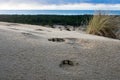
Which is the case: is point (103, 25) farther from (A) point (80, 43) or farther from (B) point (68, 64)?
(B) point (68, 64)

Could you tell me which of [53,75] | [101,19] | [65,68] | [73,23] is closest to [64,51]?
[65,68]

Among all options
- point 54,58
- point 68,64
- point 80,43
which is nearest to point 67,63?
point 68,64

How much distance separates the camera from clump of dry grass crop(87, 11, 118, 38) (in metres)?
6.87

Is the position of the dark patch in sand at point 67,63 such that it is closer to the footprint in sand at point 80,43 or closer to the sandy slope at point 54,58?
the sandy slope at point 54,58

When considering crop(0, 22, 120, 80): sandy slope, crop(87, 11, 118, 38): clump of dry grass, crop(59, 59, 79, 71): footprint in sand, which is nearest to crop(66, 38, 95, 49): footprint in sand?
crop(0, 22, 120, 80): sandy slope

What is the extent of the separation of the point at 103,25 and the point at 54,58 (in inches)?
124

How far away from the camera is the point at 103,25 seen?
6961 millimetres

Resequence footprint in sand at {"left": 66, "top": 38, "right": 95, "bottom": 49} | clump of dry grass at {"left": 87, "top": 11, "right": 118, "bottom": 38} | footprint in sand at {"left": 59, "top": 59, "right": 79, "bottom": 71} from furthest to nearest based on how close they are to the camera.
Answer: clump of dry grass at {"left": 87, "top": 11, "right": 118, "bottom": 38} → footprint in sand at {"left": 66, "top": 38, "right": 95, "bottom": 49} → footprint in sand at {"left": 59, "top": 59, "right": 79, "bottom": 71}

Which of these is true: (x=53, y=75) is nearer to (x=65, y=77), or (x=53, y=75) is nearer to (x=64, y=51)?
(x=65, y=77)

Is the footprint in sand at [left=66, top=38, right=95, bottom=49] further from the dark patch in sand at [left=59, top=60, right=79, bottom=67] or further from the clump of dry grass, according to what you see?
the clump of dry grass

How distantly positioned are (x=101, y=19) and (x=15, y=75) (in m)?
3.86

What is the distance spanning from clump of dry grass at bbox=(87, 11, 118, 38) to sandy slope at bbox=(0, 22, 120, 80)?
6.50 ft

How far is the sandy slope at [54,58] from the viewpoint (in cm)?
354

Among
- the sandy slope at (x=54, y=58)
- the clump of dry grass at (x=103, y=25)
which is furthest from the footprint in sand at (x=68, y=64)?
the clump of dry grass at (x=103, y=25)
